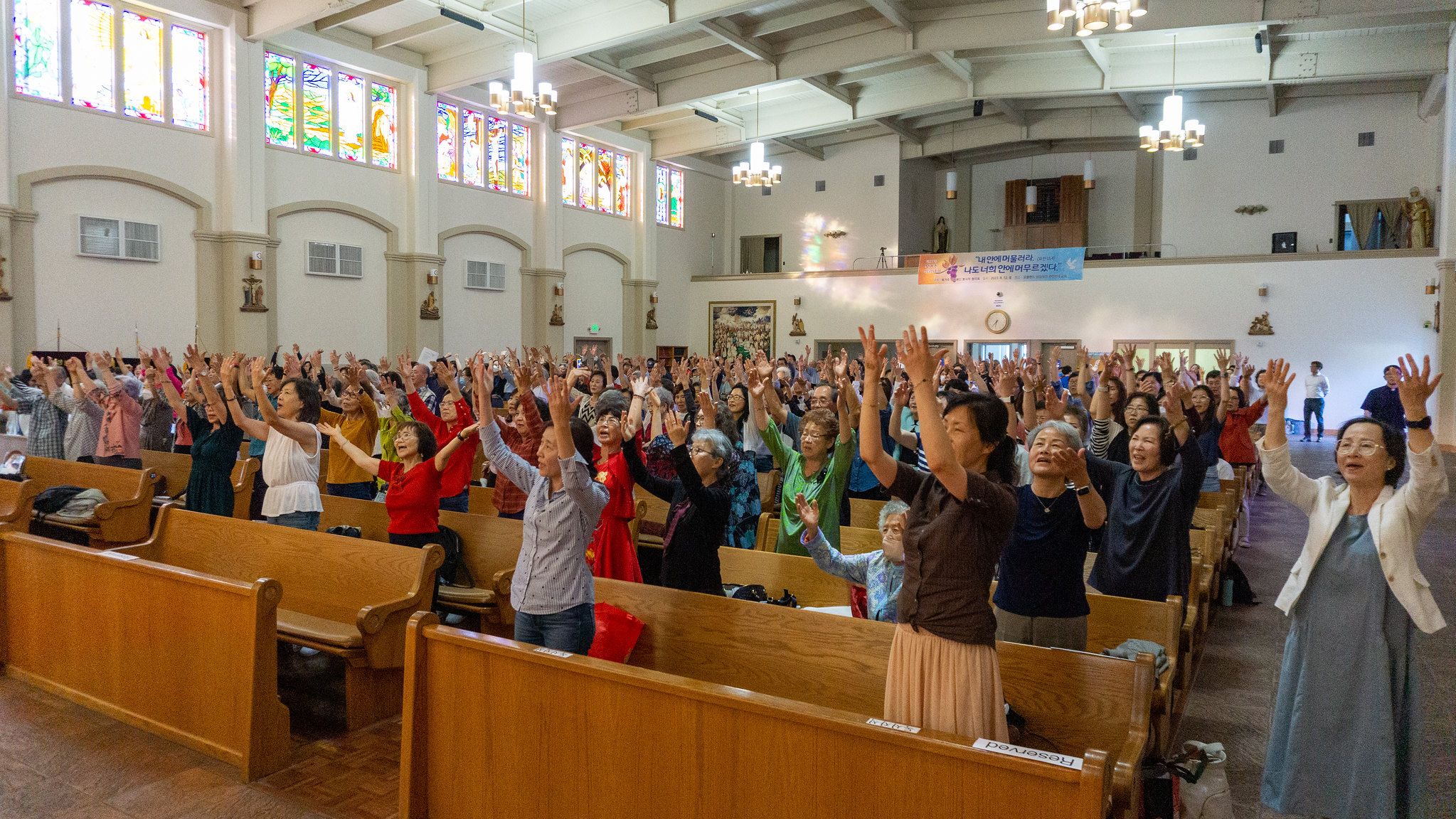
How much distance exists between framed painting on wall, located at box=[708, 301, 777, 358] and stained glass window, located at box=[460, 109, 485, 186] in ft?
21.6

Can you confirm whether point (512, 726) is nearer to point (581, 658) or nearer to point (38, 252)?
point (581, 658)

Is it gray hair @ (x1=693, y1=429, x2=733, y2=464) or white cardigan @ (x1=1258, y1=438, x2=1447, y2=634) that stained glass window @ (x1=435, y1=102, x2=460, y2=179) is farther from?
white cardigan @ (x1=1258, y1=438, x2=1447, y2=634)

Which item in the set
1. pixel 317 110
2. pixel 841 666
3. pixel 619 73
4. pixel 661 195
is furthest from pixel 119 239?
pixel 841 666

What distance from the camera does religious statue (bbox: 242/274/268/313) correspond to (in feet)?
40.2

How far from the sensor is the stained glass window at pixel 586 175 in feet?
58.4

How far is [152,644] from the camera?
3.21 metres

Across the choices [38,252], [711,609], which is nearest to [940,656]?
[711,609]

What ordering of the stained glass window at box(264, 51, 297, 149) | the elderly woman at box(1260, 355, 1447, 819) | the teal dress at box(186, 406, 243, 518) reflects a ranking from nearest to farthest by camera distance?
the elderly woman at box(1260, 355, 1447, 819)
the teal dress at box(186, 406, 243, 518)
the stained glass window at box(264, 51, 297, 149)

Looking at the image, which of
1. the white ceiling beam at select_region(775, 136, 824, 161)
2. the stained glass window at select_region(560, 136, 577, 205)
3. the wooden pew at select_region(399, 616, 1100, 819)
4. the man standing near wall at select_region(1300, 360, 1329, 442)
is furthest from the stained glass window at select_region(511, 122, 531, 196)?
the wooden pew at select_region(399, 616, 1100, 819)

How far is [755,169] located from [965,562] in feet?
47.0

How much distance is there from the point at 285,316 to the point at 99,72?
3.71 m

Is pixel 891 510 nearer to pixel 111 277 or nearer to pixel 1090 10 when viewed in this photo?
pixel 1090 10

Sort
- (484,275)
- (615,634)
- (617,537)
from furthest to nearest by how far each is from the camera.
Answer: (484,275)
(617,537)
(615,634)

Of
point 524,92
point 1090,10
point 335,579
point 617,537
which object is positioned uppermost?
point 1090,10
